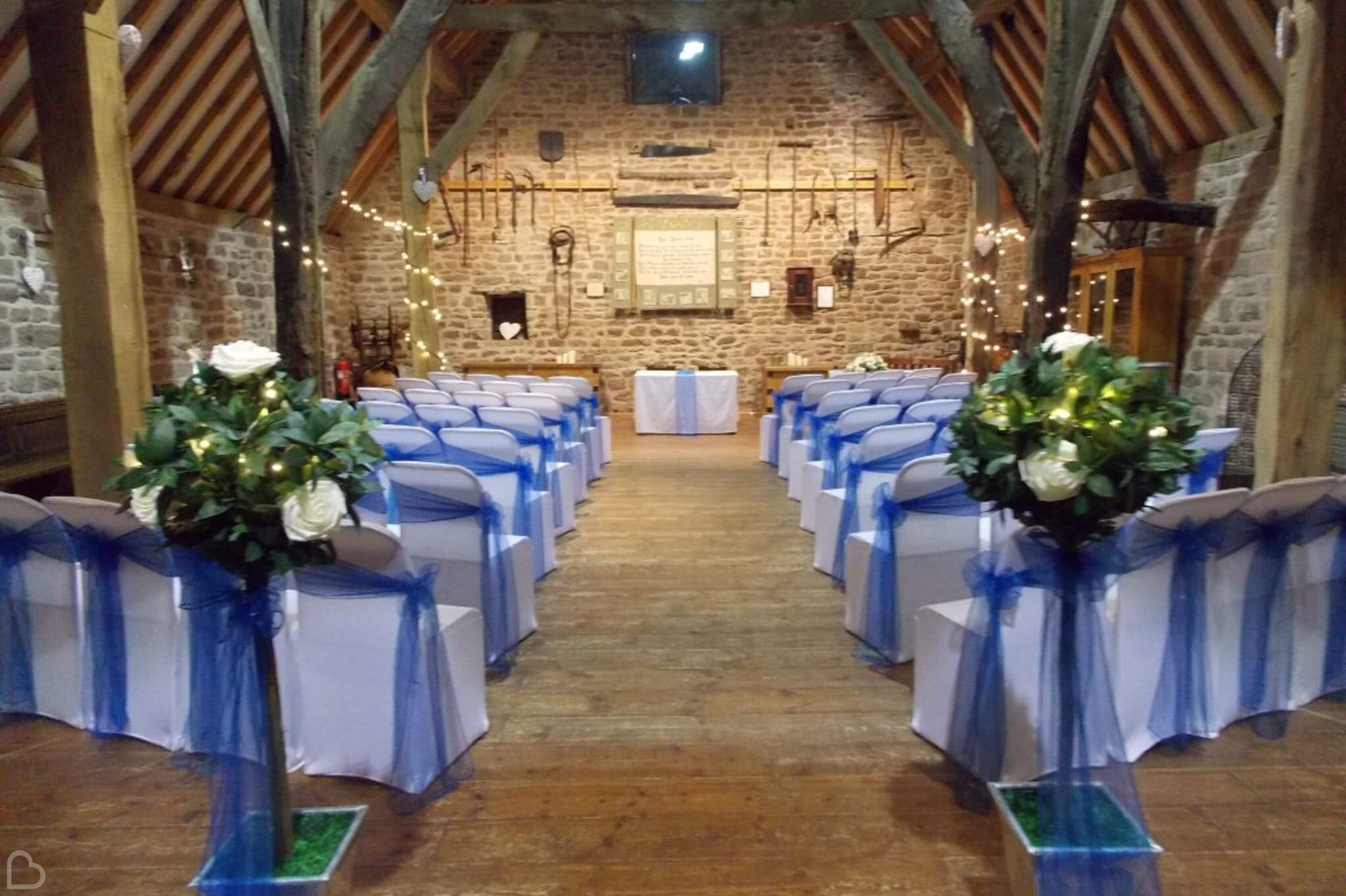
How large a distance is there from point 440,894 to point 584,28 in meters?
8.59

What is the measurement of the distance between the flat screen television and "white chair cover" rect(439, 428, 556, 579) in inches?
305

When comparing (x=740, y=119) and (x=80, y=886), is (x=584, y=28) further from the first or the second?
(x=80, y=886)

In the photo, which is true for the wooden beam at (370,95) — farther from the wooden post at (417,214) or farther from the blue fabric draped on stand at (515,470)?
the wooden post at (417,214)

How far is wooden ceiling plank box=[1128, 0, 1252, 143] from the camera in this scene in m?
6.42

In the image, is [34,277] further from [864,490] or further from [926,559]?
[926,559]

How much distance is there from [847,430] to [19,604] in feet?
12.2

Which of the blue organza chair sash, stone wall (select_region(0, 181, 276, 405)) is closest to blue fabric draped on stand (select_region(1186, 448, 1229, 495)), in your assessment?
the blue organza chair sash

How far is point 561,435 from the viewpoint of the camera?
6141mm

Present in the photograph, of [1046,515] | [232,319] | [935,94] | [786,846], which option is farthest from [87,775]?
[935,94]

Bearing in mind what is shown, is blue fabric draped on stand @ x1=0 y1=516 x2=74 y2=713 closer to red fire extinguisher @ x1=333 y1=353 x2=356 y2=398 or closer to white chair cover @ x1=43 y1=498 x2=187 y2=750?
white chair cover @ x1=43 y1=498 x2=187 y2=750

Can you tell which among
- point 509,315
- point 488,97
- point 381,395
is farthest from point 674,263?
point 381,395

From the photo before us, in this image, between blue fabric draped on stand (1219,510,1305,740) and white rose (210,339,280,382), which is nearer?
white rose (210,339,280,382)

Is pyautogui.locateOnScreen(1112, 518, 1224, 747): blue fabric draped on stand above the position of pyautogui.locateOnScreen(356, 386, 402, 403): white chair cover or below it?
below

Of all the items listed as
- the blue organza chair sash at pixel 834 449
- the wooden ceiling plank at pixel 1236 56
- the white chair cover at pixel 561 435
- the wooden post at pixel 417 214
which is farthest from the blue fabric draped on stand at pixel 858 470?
the wooden post at pixel 417 214
